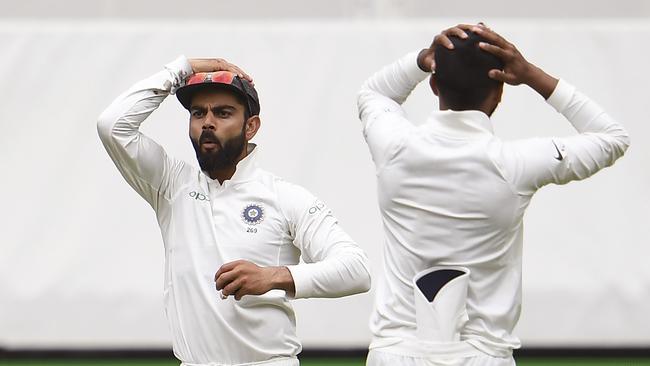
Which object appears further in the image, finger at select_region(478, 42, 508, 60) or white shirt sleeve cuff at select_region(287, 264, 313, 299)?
white shirt sleeve cuff at select_region(287, 264, 313, 299)

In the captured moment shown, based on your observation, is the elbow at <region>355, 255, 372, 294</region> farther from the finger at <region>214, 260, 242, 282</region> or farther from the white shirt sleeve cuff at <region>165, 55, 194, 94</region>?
the white shirt sleeve cuff at <region>165, 55, 194, 94</region>

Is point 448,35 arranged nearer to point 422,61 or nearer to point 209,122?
point 422,61

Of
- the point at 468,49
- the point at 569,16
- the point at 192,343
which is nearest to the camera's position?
the point at 468,49

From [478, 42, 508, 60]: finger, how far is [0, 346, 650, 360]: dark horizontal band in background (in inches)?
167

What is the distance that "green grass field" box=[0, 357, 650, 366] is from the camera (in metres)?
6.92

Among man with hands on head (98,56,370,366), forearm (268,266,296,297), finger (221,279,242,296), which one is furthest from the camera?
man with hands on head (98,56,370,366)

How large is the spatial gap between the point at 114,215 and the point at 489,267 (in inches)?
169

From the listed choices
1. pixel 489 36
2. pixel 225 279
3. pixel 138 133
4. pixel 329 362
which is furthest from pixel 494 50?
pixel 329 362

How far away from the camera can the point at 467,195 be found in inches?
119

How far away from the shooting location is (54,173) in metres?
7.17

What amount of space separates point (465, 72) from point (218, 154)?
799 mm

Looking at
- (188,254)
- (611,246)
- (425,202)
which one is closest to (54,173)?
(611,246)

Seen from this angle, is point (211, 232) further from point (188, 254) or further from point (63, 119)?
point (63, 119)

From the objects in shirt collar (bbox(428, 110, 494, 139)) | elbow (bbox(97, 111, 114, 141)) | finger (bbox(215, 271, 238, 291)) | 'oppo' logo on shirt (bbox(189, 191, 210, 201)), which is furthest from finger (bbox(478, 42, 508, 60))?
elbow (bbox(97, 111, 114, 141))
